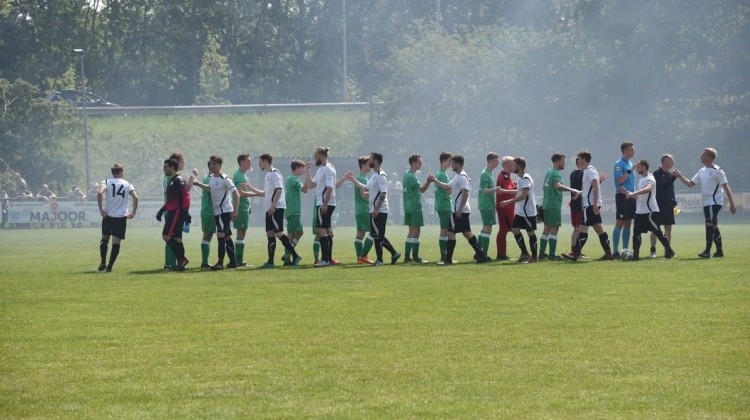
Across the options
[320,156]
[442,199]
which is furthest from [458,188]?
[320,156]

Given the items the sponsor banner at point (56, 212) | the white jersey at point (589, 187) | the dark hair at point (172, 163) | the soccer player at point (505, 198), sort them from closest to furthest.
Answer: the dark hair at point (172, 163), the white jersey at point (589, 187), the soccer player at point (505, 198), the sponsor banner at point (56, 212)

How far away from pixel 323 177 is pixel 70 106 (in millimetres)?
57691

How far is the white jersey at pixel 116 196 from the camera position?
76.1 feet

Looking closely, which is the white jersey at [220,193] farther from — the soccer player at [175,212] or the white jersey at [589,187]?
the white jersey at [589,187]

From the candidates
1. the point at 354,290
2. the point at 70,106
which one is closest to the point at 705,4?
the point at 70,106

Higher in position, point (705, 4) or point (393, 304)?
point (705, 4)

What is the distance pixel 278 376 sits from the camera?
34.1 ft

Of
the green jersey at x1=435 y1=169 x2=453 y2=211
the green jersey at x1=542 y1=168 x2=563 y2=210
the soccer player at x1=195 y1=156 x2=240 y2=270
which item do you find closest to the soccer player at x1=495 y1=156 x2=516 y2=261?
the green jersey at x1=542 y1=168 x2=563 y2=210

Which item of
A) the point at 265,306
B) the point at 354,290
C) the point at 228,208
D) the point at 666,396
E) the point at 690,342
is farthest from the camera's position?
the point at 228,208

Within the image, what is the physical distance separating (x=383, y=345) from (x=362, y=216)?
42.4 ft

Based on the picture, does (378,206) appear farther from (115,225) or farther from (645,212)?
(645,212)

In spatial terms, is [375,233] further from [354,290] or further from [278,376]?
[278,376]

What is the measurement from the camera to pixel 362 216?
24984 mm

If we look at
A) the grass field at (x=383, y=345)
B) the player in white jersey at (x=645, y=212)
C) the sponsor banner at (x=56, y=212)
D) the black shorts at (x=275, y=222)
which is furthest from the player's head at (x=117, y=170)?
the sponsor banner at (x=56, y=212)
